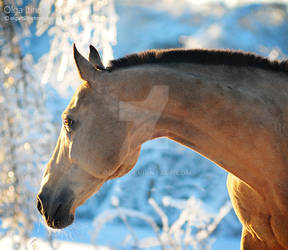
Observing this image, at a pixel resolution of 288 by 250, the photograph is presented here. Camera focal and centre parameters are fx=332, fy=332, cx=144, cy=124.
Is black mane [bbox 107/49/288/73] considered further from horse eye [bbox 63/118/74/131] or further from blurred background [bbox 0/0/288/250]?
blurred background [bbox 0/0/288/250]

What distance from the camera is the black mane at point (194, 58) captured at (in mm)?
1108

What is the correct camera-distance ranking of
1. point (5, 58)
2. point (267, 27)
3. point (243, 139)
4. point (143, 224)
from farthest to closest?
point (267, 27) < point (143, 224) < point (5, 58) < point (243, 139)

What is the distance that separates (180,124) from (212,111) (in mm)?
109

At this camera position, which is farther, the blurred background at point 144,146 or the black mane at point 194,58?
the blurred background at point 144,146

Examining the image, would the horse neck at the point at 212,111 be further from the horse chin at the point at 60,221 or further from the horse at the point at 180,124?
the horse chin at the point at 60,221

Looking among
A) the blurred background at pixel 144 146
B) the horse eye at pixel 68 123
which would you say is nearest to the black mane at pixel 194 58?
the horse eye at pixel 68 123

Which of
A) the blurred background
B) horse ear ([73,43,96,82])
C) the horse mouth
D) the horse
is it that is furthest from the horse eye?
the blurred background

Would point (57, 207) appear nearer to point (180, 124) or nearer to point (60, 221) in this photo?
point (60, 221)

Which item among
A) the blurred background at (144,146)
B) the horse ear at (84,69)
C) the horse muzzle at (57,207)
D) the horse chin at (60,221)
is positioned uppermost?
the horse ear at (84,69)

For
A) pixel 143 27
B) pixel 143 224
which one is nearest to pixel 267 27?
pixel 143 27

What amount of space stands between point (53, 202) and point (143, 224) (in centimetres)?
329

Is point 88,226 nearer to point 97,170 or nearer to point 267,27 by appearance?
point 97,170

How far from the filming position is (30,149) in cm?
242

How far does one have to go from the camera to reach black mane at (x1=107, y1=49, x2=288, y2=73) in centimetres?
111
